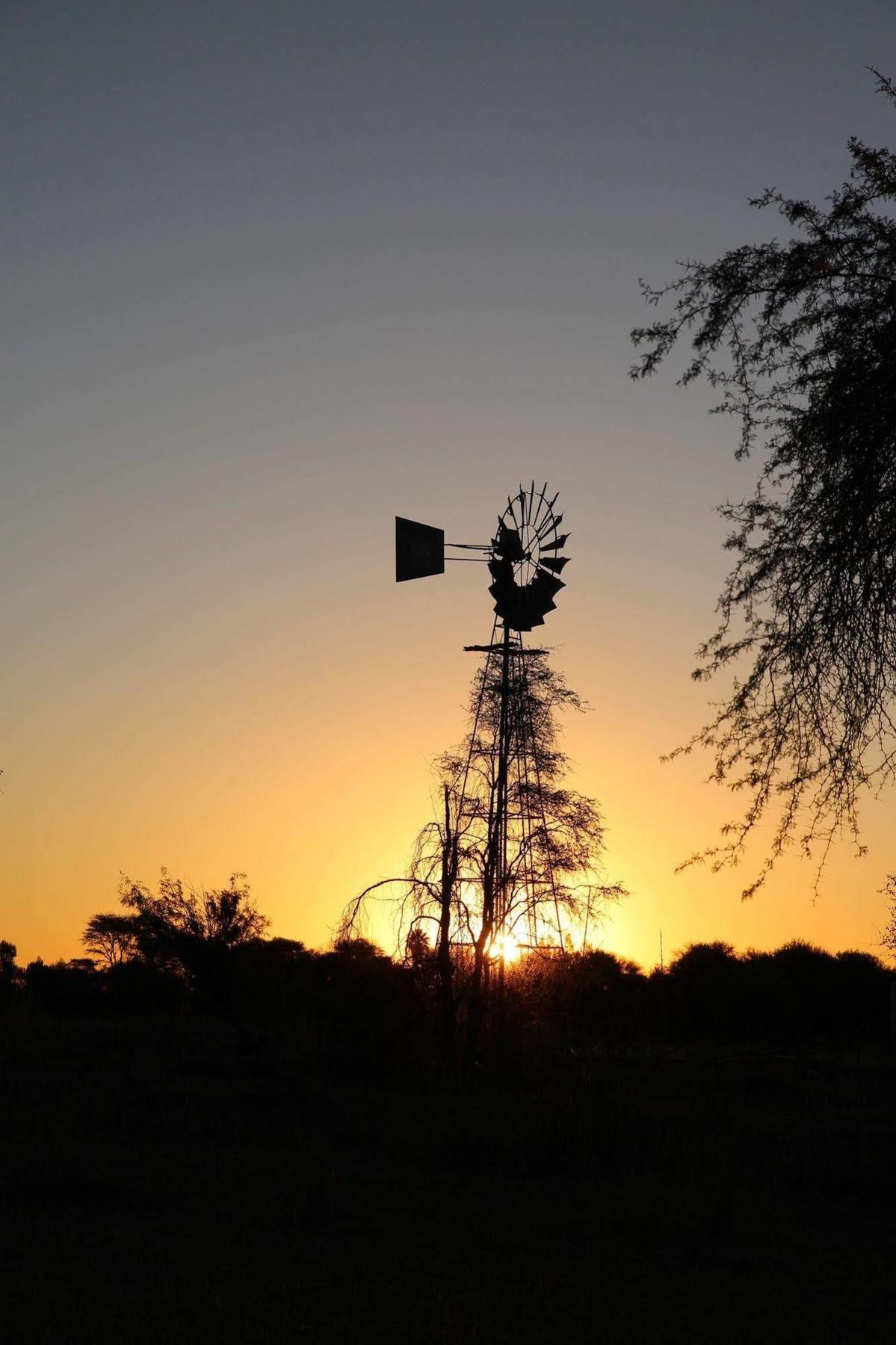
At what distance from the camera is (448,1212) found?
39.8ft

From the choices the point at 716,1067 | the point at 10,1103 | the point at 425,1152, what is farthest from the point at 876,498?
the point at 716,1067

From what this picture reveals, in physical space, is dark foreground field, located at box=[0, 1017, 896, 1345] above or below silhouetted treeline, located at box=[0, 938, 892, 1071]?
below

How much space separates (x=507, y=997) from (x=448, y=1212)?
1210 centimetres

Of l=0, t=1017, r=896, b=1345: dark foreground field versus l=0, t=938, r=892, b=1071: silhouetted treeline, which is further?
l=0, t=938, r=892, b=1071: silhouetted treeline

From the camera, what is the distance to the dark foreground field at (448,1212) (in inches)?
337

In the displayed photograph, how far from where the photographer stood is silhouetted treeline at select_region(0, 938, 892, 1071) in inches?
953

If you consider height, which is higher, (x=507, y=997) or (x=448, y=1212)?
(x=507, y=997)

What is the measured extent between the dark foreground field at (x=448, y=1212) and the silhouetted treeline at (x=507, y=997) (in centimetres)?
253

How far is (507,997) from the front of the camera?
950 inches

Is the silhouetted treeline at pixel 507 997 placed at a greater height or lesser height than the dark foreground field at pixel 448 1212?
greater

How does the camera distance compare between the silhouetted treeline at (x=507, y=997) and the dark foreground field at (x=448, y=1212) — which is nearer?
the dark foreground field at (x=448, y=1212)

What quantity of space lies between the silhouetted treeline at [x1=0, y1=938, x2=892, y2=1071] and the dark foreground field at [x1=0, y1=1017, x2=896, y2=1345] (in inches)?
99.7

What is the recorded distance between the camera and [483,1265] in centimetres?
995

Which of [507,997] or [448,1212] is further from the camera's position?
[507,997]
